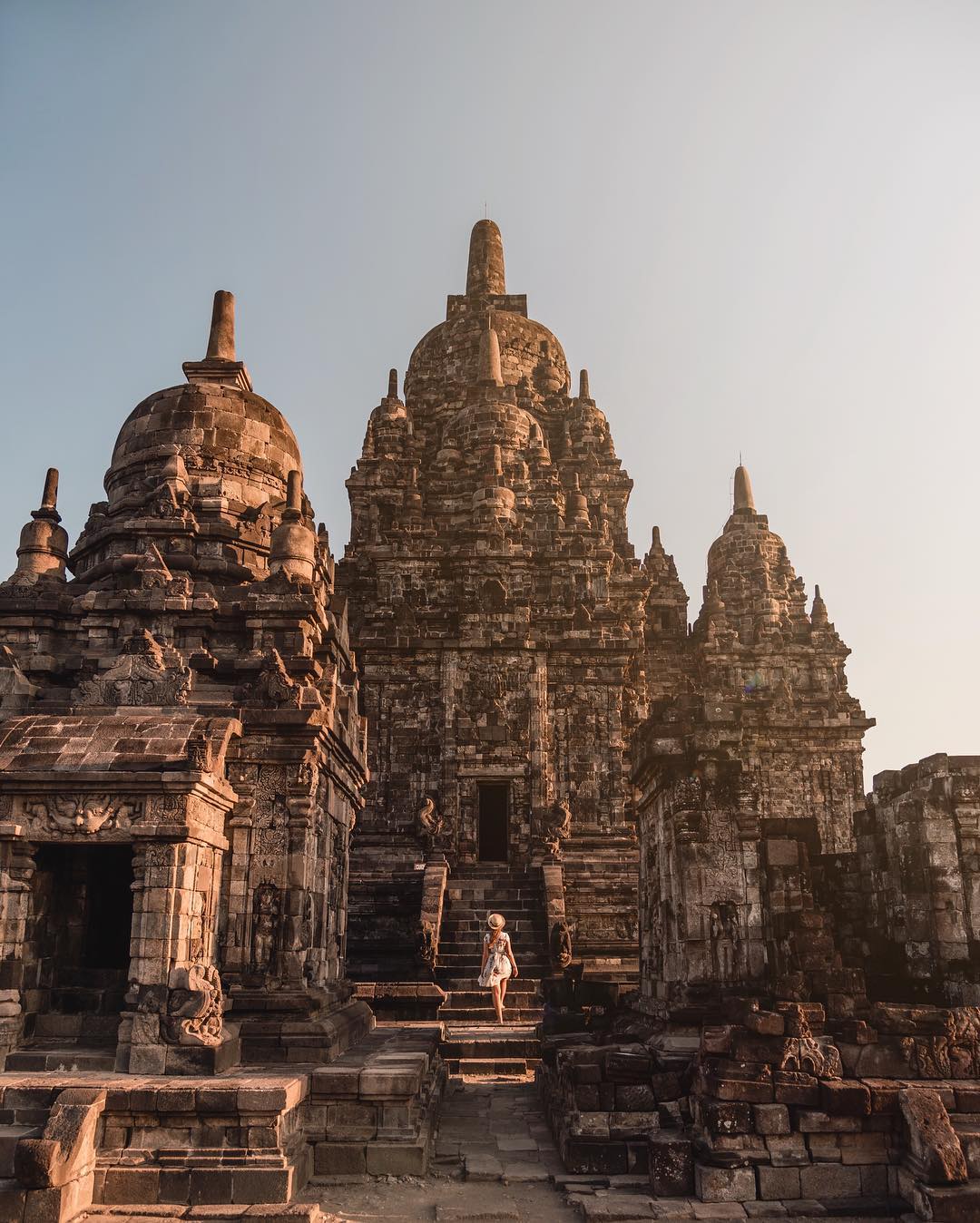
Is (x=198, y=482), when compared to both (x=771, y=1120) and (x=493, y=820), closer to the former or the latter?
(x=771, y=1120)

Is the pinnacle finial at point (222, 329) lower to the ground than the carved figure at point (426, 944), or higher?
higher

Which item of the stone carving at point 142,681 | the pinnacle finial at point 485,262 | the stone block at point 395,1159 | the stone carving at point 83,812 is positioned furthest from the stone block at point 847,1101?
the pinnacle finial at point 485,262

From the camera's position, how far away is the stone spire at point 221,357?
16422 mm

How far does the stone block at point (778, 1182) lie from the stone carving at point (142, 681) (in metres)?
7.54

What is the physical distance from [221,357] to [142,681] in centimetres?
650

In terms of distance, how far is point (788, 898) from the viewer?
10.8 meters

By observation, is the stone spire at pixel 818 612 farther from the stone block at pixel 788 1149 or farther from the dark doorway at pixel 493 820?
the stone block at pixel 788 1149

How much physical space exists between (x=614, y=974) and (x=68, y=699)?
1187cm

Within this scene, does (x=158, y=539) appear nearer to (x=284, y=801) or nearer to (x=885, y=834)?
(x=284, y=801)

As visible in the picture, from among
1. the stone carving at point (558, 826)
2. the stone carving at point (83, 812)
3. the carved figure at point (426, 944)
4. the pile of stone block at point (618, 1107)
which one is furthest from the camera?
the stone carving at point (558, 826)

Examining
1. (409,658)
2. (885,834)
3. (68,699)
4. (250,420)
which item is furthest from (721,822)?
(409,658)

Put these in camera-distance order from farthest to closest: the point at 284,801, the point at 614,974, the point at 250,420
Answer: the point at 614,974 < the point at 250,420 < the point at 284,801

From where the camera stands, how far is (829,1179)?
26.9 feet

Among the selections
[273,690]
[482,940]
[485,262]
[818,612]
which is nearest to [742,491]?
[818,612]
